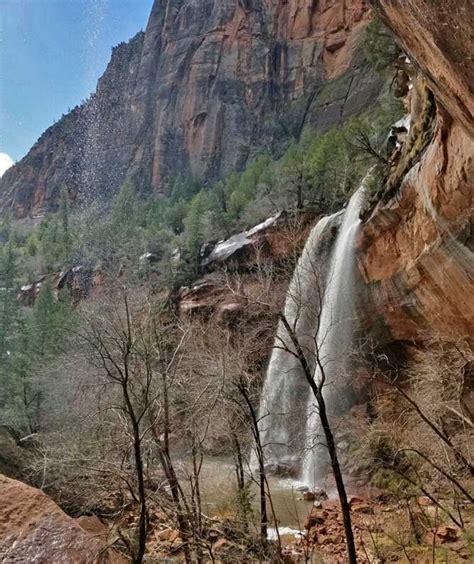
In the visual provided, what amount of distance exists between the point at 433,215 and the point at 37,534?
1128 cm

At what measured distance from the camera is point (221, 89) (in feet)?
206

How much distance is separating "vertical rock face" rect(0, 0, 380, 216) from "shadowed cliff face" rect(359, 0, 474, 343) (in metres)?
34.5

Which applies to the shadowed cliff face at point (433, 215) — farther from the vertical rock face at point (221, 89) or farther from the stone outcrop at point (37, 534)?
the vertical rock face at point (221, 89)

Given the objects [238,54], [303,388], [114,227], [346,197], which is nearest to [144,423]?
[303,388]

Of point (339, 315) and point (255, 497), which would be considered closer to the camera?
point (255, 497)

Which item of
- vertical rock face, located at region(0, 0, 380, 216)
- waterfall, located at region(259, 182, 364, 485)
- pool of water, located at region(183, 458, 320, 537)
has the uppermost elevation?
vertical rock face, located at region(0, 0, 380, 216)

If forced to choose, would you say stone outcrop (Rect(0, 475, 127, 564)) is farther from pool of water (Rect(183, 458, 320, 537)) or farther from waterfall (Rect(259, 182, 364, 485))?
waterfall (Rect(259, 182, 364, 485))

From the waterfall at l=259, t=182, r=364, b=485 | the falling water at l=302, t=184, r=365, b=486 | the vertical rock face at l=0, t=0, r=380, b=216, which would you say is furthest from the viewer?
the vertical rock face at l=0, t=0, r=380, b=216

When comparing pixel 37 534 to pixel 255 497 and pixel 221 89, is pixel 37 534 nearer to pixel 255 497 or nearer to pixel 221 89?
pixel 255 497

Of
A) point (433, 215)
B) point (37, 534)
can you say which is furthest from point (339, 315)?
point (37, 534)

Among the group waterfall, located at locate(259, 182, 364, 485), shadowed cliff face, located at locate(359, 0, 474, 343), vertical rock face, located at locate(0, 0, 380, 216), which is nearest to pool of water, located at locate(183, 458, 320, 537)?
waterfall, located at locate(259, 182, 364, 485)

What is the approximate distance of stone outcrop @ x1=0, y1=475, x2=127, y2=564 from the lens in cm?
392

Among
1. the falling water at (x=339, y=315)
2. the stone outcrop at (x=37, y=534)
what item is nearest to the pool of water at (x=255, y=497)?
the falling water at (x=339, y=315)

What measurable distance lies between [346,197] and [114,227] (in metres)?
26.5
